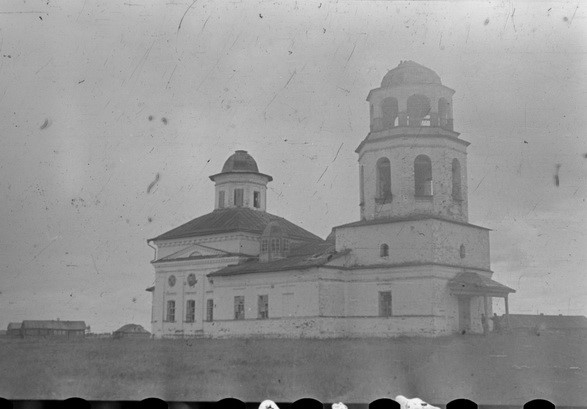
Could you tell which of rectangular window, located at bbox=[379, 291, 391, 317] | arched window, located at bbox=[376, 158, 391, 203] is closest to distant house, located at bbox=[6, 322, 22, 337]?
rectangular window, located at bbox=[379, 291, 391, 317]

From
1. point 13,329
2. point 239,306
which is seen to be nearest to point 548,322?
point 239,306

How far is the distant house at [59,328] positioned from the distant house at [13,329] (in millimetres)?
27

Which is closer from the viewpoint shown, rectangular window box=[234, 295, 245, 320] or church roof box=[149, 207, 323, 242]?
church roof box=[149, 207, 323, 242]

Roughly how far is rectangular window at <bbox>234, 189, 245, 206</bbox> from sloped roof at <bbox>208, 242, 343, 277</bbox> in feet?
1.29

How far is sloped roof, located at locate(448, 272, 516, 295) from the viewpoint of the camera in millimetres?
3350

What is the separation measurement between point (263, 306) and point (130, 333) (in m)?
0.79

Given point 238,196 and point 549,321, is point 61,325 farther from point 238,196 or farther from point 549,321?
point 549,321

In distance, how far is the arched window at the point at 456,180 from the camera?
11.4 feet

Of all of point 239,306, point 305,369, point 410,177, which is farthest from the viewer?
point 239,306

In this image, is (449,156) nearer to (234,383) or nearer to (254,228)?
(254,228)

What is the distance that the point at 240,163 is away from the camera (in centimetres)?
346

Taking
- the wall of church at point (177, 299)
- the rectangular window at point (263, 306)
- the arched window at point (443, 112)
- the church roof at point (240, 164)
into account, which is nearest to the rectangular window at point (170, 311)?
the wall of church at point (177, 299)

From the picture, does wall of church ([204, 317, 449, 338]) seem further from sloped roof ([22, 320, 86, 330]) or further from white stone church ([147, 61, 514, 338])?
sloped roof ([22, 320, 86, 330])

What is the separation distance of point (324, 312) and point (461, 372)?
2.84ft
